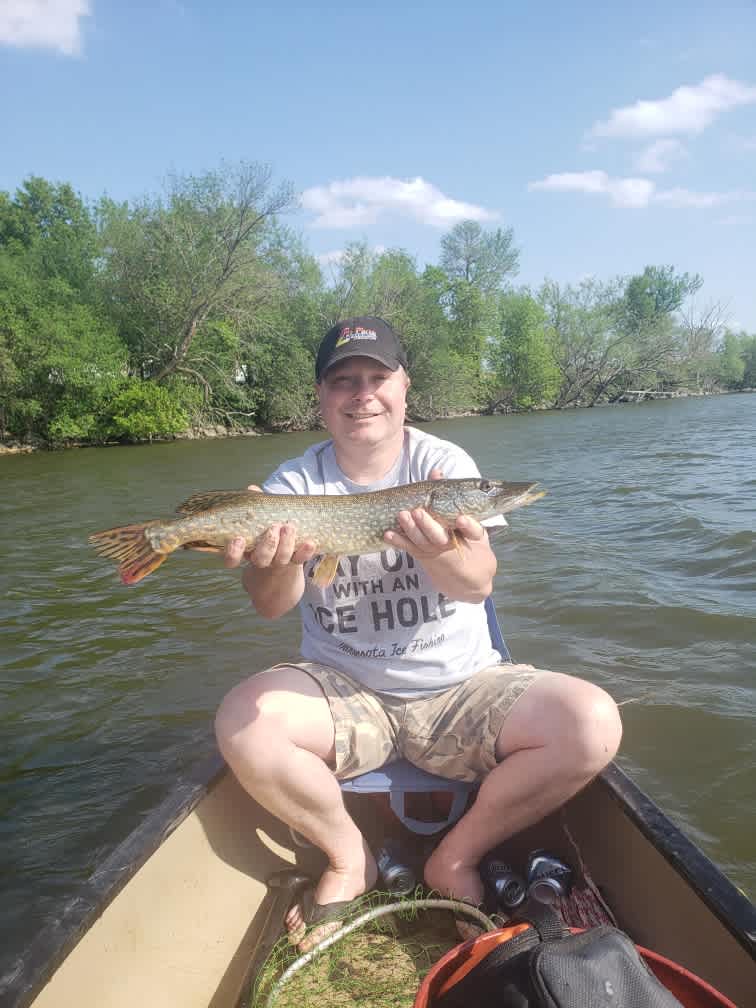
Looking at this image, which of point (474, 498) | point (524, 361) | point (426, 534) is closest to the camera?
point (426, 534)

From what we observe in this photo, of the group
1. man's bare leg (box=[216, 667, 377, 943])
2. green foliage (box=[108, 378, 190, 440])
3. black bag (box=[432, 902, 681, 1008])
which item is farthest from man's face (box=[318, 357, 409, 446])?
green foliage (box=[108, 378, 190, 440])

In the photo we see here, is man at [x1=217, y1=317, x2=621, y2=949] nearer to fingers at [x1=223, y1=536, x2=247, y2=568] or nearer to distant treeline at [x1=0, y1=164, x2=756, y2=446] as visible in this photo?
fingers at [x1=223, y1=536, x2=247, y2=568]

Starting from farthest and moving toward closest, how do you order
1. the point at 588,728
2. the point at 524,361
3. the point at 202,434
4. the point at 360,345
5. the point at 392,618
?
the point at 524,361
the point at 202,434
the point at 360,345
the point at 392,618
the point at 588,728

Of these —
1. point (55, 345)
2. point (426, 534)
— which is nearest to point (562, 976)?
point (426, 534)

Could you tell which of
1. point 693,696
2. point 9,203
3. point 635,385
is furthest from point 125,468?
point 635,385

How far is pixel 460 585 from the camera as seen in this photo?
2373 mm

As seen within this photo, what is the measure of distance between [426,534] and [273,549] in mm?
595

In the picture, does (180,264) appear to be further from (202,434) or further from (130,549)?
(130,549)

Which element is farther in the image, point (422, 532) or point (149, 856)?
point (422, 532)

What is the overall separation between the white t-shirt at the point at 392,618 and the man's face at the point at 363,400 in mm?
221

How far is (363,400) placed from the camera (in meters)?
2.63

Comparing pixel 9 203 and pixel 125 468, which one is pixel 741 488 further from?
pixel 9 203

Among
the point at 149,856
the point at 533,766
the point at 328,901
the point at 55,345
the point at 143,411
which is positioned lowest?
the point at 143,411

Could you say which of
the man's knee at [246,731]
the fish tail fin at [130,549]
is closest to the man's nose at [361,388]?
the fish tail fin at [130,549]
